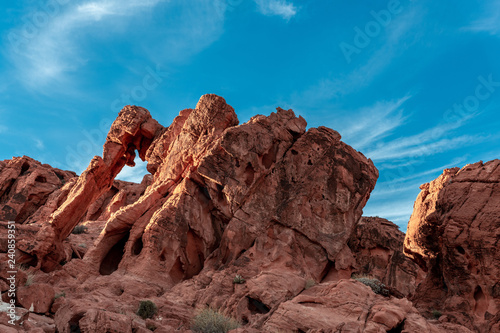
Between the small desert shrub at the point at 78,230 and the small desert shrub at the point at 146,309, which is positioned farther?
the small desert shrub at the point at 78,230

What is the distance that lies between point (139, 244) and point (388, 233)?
79.6 feet

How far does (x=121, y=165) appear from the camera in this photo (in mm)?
33156

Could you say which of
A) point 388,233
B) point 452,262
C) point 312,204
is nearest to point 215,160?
point 312,204

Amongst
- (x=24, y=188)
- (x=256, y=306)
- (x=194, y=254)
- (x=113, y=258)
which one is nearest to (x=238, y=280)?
(x=256, y=306)

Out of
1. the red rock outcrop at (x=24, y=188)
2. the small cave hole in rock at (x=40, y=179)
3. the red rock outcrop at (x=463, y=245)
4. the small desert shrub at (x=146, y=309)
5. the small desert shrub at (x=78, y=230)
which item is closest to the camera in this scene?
the red rock outcrop at (x=463, y=245)

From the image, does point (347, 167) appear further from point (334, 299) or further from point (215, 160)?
point (334, 299)

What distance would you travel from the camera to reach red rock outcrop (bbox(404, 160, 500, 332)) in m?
15.0

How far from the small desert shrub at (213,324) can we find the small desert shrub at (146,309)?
7.11 ft

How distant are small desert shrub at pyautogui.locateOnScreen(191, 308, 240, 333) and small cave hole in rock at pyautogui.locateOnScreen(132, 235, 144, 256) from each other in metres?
9.36

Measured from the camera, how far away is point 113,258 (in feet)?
78.6

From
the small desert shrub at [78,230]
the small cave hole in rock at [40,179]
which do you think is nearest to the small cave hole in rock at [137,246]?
the small desert shrub at [78,230]

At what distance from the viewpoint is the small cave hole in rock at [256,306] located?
15.6m

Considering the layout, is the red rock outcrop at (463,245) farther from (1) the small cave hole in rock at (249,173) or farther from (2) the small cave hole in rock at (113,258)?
(2) the small cave hole in rock at (113,258)

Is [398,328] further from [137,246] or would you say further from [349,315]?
[137,246]
